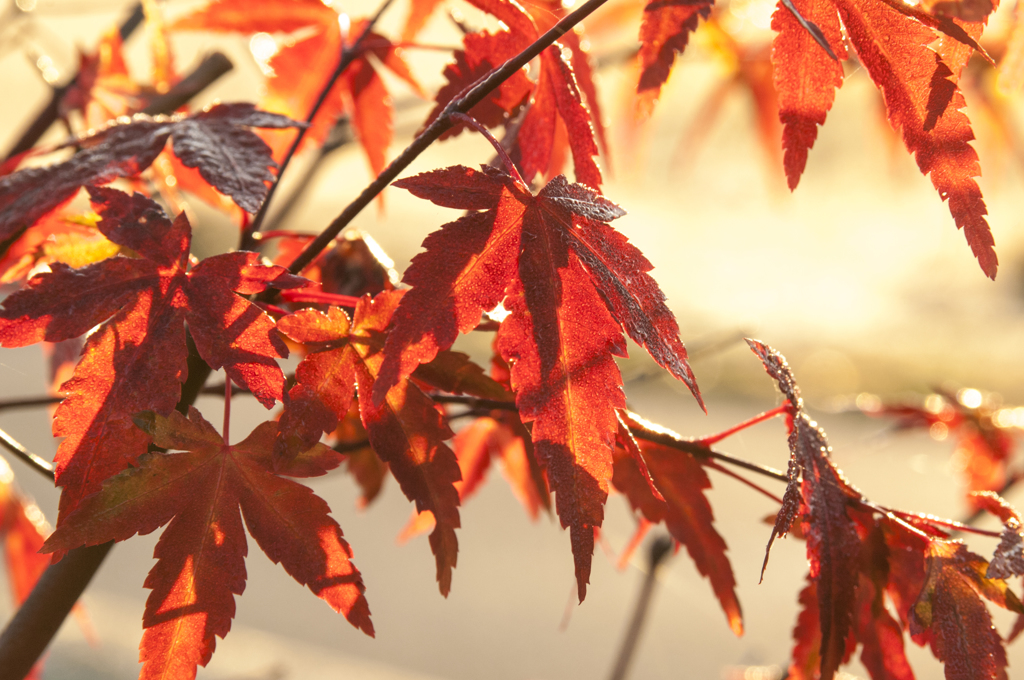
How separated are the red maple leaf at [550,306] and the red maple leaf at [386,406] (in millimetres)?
39

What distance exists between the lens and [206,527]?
0.27 metres

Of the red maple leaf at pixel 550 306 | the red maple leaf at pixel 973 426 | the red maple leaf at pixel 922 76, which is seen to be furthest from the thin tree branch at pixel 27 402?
the red maple leaf at pixel 973 426

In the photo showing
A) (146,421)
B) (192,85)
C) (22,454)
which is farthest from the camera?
(192,85)

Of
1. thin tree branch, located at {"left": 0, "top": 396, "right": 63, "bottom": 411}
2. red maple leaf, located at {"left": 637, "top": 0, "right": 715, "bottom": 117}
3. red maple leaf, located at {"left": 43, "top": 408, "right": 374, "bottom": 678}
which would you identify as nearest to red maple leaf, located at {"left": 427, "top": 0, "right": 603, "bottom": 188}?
red maple leaf, located at {"left": 637, "top": 0, "right": 715, "bottom": 117}

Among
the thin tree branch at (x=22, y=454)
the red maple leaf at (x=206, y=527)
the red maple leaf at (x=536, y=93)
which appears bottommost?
the red maple leaf at (x=206, y=527)

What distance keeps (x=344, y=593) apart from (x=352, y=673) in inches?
37.7

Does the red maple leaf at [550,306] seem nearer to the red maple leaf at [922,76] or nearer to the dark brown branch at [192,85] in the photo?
the red maple leaf at [922,76]

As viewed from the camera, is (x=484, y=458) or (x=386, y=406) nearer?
(x=386, y=406)

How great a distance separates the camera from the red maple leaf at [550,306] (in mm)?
243

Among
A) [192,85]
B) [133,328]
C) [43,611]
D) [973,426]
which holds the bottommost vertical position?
[43,611]

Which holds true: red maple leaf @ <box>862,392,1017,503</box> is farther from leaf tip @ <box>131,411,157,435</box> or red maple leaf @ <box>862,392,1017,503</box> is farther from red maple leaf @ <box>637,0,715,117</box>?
leaf tip @ <box>131,411,157,435</box>

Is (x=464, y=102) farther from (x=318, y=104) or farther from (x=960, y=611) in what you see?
(x=960, y=611)

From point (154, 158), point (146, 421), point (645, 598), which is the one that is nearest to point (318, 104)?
point (154, 158)

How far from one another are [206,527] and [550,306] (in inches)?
5.8
